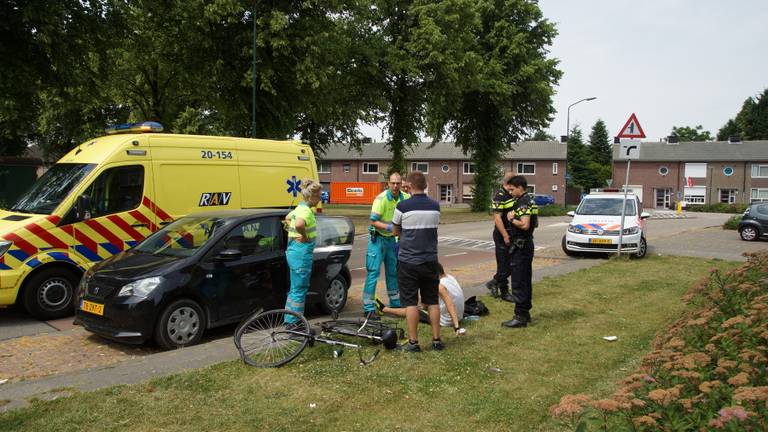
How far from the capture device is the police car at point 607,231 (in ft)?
44.9

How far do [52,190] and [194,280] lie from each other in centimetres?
361

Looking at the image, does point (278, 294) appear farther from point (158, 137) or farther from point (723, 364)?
point (723, 364)

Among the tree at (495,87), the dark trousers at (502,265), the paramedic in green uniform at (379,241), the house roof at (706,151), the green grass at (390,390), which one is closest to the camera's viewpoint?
the green grass at (390,390)

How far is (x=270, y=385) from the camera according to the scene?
474 cm

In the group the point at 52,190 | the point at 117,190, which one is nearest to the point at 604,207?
the point at 117,190

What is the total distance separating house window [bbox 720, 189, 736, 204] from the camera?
63.8 m

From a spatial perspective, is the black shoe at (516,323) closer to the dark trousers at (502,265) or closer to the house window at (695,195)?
the dark trousers at (502,265)

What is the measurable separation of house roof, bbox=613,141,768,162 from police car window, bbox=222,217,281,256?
63.3m

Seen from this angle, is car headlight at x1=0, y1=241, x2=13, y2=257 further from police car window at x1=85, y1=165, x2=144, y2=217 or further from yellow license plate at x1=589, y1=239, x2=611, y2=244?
yellow license plate at x1=589, y1=239, x2=611, y2=244

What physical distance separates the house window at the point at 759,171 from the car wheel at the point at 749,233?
51710 millimetres

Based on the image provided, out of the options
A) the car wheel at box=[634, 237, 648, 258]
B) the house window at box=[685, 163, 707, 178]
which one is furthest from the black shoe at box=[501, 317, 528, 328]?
the house window at box=[685, 163, 707, 178]

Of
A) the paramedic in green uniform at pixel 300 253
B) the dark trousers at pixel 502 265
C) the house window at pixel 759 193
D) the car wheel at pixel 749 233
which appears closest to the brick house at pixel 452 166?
the house window at pixel 759 193

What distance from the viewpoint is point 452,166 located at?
6862 cm

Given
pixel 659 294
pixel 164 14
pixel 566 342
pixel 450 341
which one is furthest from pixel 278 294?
pixel 164 14
